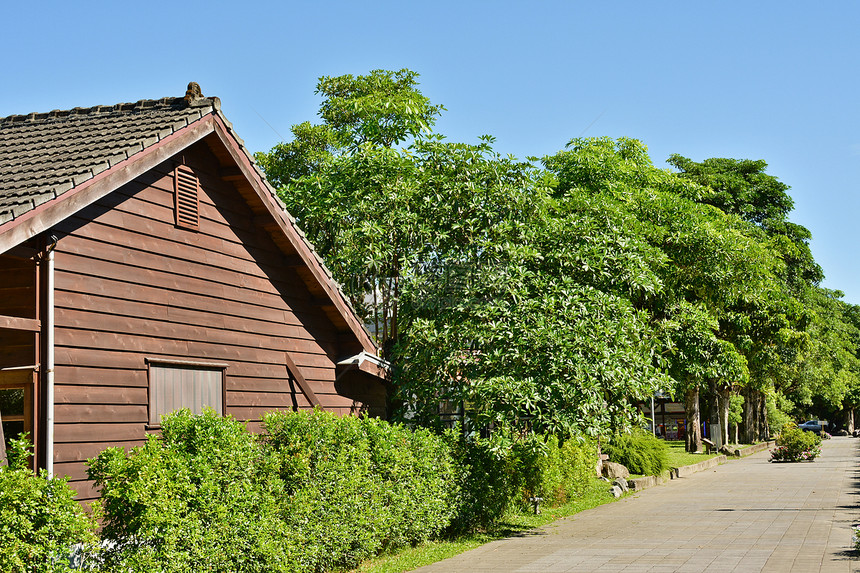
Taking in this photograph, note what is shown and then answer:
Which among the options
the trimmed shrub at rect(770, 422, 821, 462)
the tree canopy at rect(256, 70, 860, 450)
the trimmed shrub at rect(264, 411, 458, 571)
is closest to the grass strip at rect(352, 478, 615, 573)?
the trimmed shrub at rect(264, 411, 458, 571)

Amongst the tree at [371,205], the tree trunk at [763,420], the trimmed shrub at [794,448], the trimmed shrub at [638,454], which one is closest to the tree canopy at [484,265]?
the tree at [371,205]

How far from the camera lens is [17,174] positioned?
34.7 ft

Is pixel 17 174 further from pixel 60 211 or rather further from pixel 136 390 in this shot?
pixel 136 390

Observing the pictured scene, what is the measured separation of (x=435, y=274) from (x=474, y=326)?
1904 millimetres

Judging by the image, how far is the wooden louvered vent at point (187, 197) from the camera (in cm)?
1225

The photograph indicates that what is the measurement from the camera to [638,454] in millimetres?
28688

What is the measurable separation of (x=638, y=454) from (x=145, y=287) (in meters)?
20.9

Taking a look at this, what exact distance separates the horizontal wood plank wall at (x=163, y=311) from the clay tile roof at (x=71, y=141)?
58 cm

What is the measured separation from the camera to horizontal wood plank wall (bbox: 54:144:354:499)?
1019cm

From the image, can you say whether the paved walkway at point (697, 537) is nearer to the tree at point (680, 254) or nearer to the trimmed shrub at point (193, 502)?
the trimmed shrub at point (193, 502)

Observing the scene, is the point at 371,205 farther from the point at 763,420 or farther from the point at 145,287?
the point at 763,420

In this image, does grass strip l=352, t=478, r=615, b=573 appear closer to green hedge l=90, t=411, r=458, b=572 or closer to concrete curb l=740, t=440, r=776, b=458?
green hedge l=90, t=411, r=458, b=572

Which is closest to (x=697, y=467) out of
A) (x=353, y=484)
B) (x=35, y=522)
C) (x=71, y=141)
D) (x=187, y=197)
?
(x=353, y=484)

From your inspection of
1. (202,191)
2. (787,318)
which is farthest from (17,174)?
(787,318)
